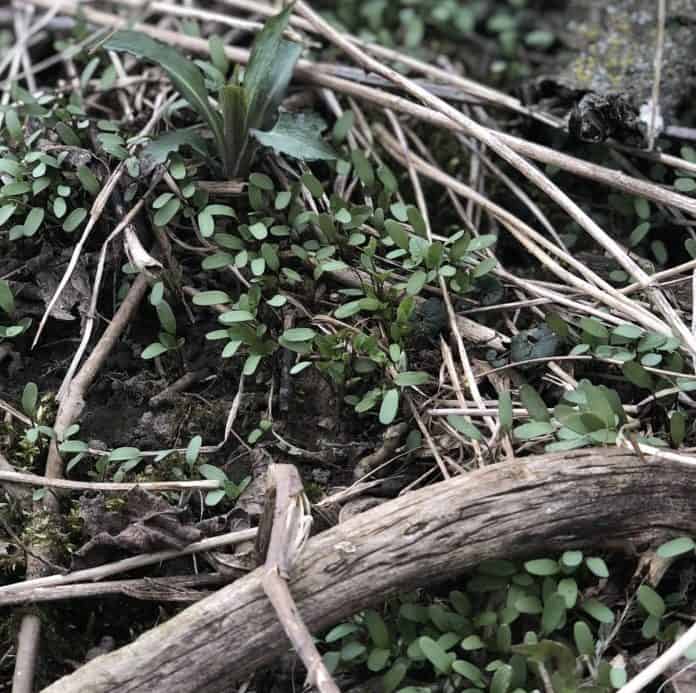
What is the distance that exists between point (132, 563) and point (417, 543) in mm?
675

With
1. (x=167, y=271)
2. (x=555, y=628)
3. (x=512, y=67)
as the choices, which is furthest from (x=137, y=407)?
(x=512, y=67)

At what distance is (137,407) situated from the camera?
2361 mm

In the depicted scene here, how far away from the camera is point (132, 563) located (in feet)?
6.59

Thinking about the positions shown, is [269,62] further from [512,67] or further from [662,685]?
[662,685]

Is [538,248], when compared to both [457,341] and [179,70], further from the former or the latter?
[179,70]

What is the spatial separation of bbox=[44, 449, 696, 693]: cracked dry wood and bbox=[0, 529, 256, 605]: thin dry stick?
0.21 metres

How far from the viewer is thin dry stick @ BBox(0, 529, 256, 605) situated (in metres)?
2.00

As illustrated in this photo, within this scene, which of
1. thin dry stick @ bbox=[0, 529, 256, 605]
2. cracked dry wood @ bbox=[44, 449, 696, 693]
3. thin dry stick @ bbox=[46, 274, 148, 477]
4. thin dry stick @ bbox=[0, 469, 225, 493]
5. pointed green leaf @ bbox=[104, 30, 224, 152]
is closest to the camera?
cracked dry wood @ bbox=[44, 449, 696, 693]

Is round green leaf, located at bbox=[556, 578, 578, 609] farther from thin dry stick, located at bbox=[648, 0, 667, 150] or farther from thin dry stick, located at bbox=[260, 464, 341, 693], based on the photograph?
thin dry stick, located at bbox=[648, 0, 667, 150]

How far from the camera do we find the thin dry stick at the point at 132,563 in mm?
1997

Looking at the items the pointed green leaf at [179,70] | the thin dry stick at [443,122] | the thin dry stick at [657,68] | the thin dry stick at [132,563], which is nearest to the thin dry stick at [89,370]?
the thin dry stick at [132,563]

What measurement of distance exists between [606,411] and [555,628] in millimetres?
501

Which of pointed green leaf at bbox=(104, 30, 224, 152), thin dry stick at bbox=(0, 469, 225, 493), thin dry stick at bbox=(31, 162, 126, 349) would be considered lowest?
thin dry stick at bbox=(0, 469, 225, 493)

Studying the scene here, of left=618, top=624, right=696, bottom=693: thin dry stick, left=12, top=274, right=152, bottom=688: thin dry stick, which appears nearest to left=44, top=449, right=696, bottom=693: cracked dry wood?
left=618, top=624, right=696, bottom=693: thin dry stick
